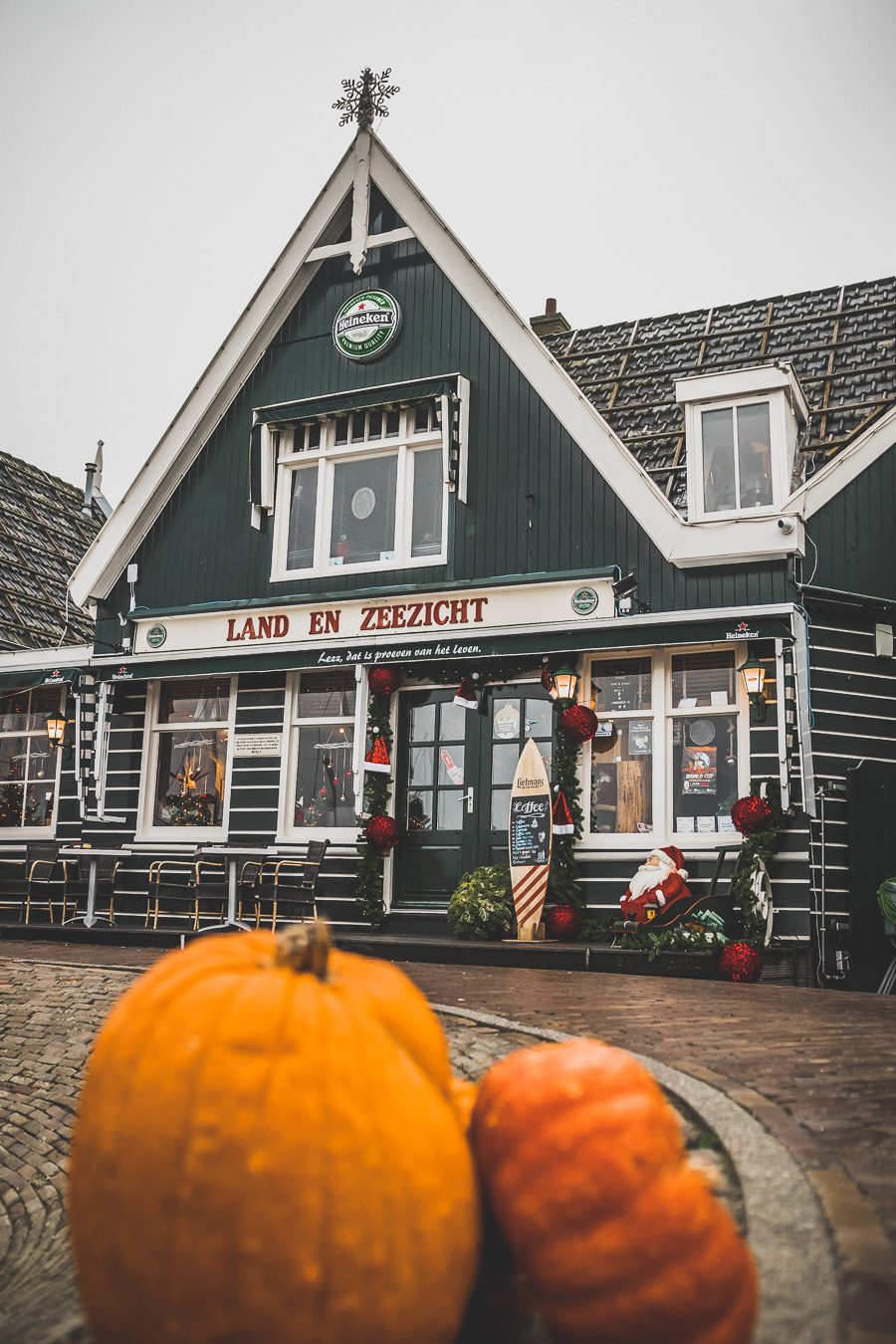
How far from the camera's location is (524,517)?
1284 cm

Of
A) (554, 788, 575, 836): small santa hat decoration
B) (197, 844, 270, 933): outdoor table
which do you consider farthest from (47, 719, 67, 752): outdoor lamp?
(554, 788, 575, 836): small santa hat decoration

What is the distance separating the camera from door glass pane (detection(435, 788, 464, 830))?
41.9 feet

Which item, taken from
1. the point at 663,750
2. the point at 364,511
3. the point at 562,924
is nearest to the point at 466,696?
the point at 663,750

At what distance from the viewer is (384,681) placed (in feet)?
42.4

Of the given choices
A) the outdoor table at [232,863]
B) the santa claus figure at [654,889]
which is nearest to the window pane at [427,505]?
the outdoor table at [232,863]

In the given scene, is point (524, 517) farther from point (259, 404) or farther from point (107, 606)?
point (107, 606)

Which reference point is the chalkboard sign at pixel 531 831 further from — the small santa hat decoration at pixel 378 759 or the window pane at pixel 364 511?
the window pane at pixel 364 511

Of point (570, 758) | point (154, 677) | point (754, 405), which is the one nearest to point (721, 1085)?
point (570, 758)

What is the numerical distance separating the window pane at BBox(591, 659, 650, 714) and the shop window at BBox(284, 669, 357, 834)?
292cm

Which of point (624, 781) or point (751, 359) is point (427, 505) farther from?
point (751, 359)

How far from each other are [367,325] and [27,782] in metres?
7.58

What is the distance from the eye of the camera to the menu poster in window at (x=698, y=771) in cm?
1162

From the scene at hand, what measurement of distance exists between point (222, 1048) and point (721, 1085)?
9.65 ft

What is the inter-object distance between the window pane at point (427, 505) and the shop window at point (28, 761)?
557cm
